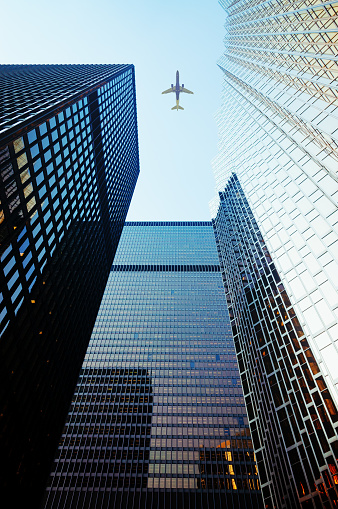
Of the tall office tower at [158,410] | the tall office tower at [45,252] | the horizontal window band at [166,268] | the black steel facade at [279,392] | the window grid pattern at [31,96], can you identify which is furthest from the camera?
the horizontal window band at [166,268]

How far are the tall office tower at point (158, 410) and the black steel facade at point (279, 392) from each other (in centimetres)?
4618

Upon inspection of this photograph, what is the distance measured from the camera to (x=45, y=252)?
41375mm

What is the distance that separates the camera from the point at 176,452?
88.0 metres

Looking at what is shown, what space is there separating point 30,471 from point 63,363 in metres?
13.8

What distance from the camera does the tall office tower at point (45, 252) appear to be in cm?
3297

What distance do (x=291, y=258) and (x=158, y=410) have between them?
249 ft

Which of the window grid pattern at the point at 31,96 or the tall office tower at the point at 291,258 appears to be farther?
the window grid pattern at the point at 31,96

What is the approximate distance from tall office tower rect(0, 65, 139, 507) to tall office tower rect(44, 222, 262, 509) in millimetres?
47001

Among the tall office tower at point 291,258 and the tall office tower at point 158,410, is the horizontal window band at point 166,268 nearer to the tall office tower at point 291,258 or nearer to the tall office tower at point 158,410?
the tall office tower at point 158,410

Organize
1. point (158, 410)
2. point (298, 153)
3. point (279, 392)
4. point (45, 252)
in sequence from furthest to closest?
point (158, 410)
point (298, 153)
point (45, 252)
point (279, 392)

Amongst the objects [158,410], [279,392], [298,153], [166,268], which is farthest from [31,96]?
[166,268]

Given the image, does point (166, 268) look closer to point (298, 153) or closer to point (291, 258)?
point (298, 153)

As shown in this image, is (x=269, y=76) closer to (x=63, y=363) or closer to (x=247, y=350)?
(x=247, y=350)

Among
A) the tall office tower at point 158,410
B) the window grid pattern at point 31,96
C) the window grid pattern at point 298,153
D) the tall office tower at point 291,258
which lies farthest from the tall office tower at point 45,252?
the tall office tower at point 158,410
